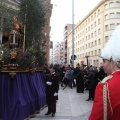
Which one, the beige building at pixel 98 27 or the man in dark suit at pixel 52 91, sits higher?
the beige building at pixel 98 27

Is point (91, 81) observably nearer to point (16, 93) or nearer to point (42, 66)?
point (42, 66)

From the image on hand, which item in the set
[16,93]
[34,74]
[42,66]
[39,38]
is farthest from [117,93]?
[39,38]

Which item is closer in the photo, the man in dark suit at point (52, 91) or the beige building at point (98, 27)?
the man in dark suit at point (52, 91)

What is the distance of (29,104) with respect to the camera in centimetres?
737

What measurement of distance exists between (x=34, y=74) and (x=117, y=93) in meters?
6.87

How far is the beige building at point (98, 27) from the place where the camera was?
191ft

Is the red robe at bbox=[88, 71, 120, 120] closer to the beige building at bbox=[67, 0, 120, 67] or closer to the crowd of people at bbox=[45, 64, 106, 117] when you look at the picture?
the crowd of people at bbox=[45, 64, 106, 117]

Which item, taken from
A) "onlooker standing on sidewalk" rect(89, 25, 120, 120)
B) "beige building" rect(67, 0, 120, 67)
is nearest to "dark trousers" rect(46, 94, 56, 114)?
"onlooker standing on sidewalk" rect(89, 25, 120, 120)

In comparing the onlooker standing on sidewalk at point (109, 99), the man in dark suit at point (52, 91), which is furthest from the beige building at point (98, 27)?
the onlooker standing on sidewalk at point (109, 99)

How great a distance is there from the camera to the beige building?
58188mm

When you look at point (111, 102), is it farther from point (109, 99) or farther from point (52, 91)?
point (52, 91)

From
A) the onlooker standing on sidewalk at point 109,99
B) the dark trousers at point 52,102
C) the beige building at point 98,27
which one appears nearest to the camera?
the onlooker standing on sidewalk at point 109,99

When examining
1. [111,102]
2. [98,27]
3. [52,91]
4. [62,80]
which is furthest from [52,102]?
[98,27]

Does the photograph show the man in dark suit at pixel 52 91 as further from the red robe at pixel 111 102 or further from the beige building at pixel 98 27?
the beige building at pixel 98 27
